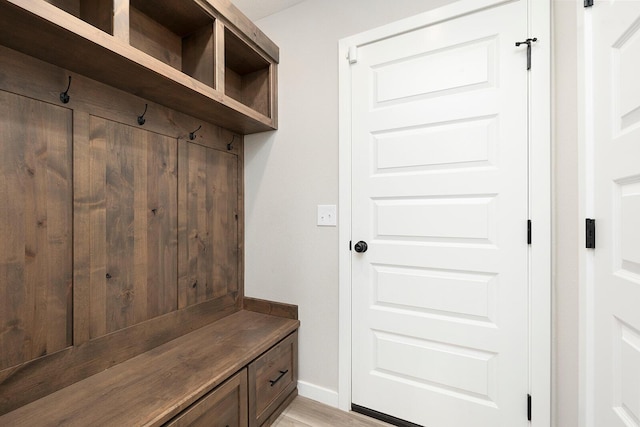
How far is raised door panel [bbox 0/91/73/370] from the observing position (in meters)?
0.99

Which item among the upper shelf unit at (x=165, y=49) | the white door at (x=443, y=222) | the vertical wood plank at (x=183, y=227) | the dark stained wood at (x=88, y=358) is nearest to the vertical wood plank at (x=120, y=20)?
the upper shelf unit at (x=165, y=49)

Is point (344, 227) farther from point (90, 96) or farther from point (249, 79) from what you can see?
point (90, 96)

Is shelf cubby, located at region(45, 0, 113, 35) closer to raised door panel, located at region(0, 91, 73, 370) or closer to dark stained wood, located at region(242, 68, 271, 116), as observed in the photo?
raised door panel, located at region(0, 91, 73, 370)

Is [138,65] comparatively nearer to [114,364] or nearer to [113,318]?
[113,318]

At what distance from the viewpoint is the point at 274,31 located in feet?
6.38

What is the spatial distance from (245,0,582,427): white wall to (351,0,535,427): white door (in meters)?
0.17

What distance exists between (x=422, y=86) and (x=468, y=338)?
132cm

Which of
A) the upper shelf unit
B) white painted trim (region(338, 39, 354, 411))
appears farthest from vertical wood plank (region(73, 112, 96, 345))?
white painted trim (region(338, 39, 354, 411))

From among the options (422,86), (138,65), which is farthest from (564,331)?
(138,65)

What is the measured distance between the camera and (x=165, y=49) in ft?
A: 4.91

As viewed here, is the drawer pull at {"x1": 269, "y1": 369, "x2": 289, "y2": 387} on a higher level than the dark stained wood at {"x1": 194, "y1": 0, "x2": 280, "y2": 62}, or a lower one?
lower

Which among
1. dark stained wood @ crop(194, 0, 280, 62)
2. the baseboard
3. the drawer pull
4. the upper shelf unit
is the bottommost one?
the baseboard

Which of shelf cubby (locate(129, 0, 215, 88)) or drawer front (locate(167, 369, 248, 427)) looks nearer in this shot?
drawer front (locate(167, 369, 248, 427))

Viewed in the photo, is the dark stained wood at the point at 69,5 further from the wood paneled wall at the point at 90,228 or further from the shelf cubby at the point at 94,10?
the wood paneled wall at the point at 90,228
